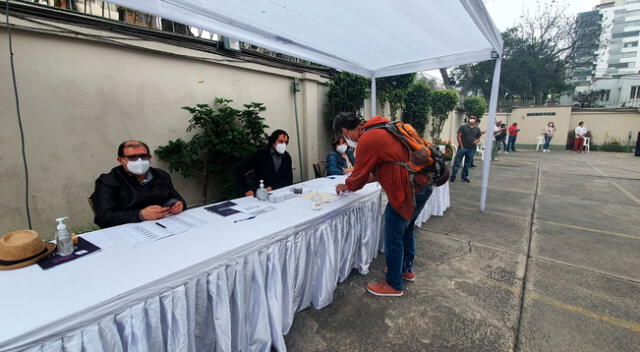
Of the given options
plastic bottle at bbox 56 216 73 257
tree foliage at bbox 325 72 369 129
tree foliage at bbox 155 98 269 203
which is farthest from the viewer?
tree foliage at bbox 325 72 369 129

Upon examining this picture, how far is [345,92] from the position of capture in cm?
546

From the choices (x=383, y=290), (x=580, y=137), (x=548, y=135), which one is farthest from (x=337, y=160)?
(x=580, y=137)

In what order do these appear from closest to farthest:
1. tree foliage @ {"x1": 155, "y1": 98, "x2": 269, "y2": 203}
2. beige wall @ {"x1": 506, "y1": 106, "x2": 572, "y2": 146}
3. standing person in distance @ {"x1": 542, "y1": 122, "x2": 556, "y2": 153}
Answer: tree foliage @ {"x1": 155, "y1": 98, "x2": 269, "y2": 203}, standing person in distance @ {"x1": 542, "y1": 122, "x2": 556, "y2": 153}, beige wall @ {"x1": 506, "y1": 106, "x2": 572, "y2": 146}

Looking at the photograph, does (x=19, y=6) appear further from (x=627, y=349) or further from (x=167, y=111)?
(x=627, y=349)

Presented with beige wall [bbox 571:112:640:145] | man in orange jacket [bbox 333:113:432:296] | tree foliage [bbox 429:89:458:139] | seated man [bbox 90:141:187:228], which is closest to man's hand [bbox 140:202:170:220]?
seated man [bbox 90:141:187:228]

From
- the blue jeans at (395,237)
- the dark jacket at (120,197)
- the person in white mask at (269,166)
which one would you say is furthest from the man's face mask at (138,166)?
the blue jeans at (395,237)

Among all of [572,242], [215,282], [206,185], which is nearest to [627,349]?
[572,242]

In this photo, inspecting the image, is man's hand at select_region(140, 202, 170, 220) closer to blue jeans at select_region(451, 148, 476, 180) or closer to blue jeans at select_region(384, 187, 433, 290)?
blue jeans at select_region(384, 187, 433, 290)

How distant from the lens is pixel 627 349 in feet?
5.50

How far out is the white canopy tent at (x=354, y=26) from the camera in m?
2.20

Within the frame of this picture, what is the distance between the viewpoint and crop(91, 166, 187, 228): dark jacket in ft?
5.85

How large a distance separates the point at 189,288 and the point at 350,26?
2717 millimetres

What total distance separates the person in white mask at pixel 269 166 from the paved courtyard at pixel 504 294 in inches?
58.8

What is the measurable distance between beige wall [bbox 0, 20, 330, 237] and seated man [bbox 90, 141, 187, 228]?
4.36ft
